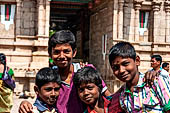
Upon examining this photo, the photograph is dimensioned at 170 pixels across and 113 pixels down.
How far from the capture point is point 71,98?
2902 mm

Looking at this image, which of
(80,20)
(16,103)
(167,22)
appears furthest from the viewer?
(80,20)

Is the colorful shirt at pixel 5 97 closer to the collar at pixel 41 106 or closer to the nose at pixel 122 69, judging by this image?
the collar at pixel 41 106

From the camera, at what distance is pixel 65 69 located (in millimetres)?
3072

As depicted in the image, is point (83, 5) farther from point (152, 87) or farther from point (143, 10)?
point (152, 87)

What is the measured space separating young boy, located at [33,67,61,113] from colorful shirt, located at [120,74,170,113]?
0.75 metres

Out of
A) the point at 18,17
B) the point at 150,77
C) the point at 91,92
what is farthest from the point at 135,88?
the point at 18,17

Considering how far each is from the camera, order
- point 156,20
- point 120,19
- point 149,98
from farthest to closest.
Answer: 1. point 156,20
2. point 120,19
3. point 149,98

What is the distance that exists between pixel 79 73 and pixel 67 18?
1883 cm

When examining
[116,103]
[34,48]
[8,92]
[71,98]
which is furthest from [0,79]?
[34,48]

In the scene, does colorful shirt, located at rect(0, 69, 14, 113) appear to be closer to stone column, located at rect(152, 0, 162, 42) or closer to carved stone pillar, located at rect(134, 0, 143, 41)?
carved stone pillar, located at rect(134, 0, 143, 41)

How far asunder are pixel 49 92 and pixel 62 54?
17.8 inches

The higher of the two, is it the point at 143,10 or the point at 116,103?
the point at 143,10

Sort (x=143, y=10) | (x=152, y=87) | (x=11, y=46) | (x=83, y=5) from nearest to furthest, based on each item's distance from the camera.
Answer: (x=152, y=87), (x=11, y=46), (x=143, y=10), (x=83, y=5)

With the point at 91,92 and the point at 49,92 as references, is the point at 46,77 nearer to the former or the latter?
the point at 49,92
